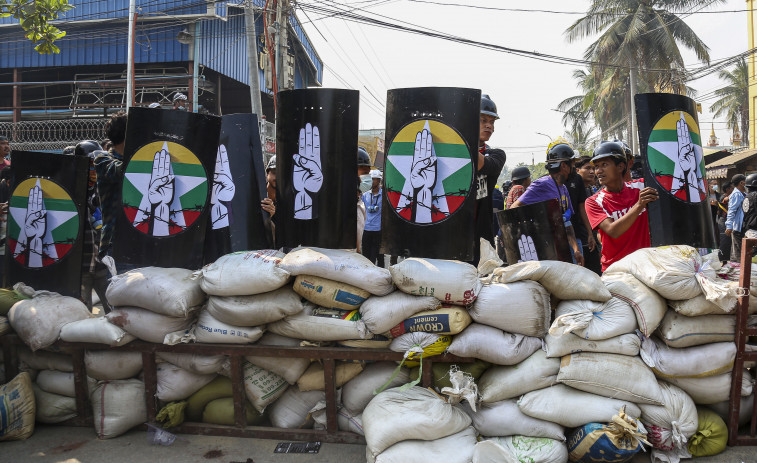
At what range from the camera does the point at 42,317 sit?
128 inches

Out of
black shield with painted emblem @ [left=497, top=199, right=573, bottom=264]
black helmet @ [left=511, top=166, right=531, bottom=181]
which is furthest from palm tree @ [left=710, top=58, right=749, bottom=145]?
black shield with painted emblem @ [left=497, top=199, right=573, bottom=264]

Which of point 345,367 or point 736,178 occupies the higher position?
point 736,178

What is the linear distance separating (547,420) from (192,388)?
2061 millimetres

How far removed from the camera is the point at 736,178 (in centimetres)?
864

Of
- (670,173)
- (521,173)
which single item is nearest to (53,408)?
(670,173)

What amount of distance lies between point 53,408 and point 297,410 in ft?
5.16

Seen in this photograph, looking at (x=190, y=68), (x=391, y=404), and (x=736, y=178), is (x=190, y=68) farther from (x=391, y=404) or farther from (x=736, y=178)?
(x=391, y=404)

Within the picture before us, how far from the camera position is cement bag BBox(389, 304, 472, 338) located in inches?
110

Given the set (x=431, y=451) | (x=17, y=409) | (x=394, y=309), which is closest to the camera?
(x=431, y=451)

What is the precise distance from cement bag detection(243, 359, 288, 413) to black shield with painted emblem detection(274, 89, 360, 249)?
0.80 m

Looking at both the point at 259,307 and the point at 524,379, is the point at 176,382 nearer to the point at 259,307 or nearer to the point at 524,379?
the point at 259,307

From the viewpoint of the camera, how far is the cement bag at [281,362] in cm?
306

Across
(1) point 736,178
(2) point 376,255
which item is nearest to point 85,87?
(2) point 376,255

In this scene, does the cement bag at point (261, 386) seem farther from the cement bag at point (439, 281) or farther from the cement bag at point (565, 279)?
the cement bag at point (565, 279)
